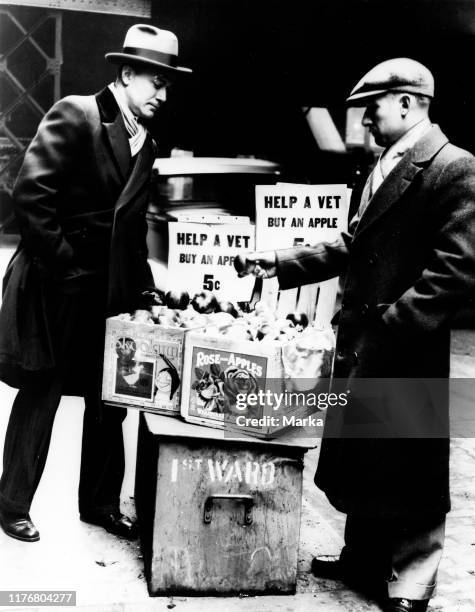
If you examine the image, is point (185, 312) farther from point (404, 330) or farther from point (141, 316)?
point (404, 330)

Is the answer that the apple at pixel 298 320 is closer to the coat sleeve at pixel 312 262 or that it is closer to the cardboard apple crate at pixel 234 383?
the coat sleeve at pixel 312 262

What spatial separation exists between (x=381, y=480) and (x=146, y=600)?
1.03 m

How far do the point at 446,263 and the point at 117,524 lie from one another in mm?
1898

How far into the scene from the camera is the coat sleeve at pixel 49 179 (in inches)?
125

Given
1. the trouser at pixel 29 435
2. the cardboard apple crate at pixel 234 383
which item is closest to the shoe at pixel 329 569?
the cardboard apple crate at pixel 234 383

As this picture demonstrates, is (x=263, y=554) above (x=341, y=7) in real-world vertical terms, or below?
below

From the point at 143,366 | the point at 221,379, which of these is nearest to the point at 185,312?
the point at 143,366

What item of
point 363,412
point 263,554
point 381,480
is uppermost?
point 363,412

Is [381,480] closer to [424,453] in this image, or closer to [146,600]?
[424,453]

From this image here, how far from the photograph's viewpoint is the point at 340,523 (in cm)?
391

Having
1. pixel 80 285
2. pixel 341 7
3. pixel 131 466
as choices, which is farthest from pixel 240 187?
pixel 80 285

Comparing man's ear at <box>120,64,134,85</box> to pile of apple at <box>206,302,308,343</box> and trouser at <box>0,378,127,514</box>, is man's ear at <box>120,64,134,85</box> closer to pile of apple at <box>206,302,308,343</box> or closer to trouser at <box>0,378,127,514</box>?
pile of apple at <box>206,302,308,343</box>

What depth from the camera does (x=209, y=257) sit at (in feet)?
12.7

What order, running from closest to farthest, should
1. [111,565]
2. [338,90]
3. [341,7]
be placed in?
[111,565], [341,7], [338,90]
